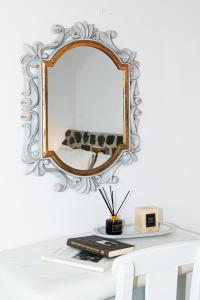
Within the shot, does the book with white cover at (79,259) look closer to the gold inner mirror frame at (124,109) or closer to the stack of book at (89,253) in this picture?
the stack of book at (89,253)

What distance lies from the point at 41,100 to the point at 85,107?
19 cm

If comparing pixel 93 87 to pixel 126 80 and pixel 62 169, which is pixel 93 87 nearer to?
pixel 126 80

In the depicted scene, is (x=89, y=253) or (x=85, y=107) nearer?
(x=89, y=253)

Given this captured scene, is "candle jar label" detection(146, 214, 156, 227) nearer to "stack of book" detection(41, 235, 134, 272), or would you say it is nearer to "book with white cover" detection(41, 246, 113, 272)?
"stack of book" detection(41, 235, 134, 272)

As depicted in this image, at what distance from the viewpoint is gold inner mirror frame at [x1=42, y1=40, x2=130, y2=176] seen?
155 cm

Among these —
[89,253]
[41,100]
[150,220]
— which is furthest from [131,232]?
[41,100]

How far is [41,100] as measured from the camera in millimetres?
1543

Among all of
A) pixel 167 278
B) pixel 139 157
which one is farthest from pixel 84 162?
pixel 167 278

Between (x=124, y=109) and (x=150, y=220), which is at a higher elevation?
(x=124, y=109)

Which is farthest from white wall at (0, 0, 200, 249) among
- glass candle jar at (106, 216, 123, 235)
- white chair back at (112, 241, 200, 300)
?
white chair back at (112, 241, 200, 300)

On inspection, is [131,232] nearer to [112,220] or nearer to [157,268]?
[112,220]

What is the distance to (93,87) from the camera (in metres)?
1.67

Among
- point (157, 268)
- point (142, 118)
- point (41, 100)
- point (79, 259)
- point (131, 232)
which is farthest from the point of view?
point (142, 118)

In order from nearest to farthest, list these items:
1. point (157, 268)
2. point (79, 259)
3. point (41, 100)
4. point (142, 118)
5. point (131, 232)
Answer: point (157, 268), point (79, 259), point (41, 100), point (131, 232), point (142, 118)
